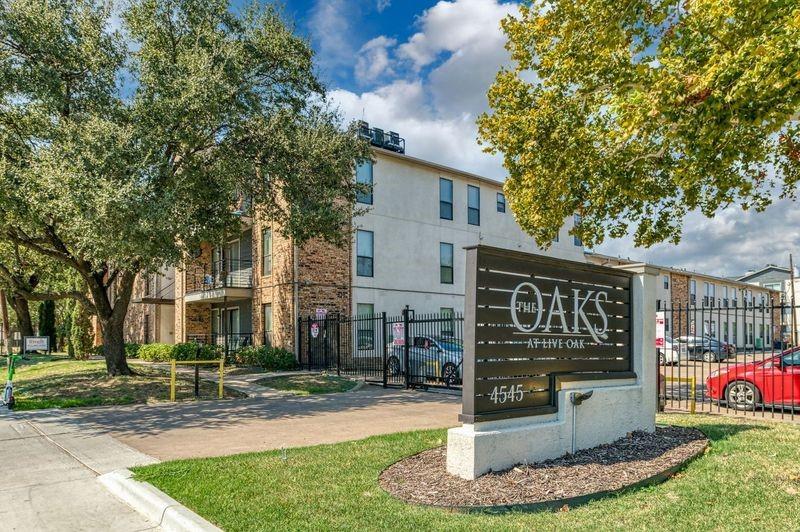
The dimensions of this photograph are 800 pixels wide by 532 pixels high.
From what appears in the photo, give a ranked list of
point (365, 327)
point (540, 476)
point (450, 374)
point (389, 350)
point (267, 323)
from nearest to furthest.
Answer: point (540, 476) → point (450, 374) → point (389, 350) → point (365, 327) → point (267, 323)

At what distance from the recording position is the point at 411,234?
24.6m

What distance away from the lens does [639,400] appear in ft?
24.6

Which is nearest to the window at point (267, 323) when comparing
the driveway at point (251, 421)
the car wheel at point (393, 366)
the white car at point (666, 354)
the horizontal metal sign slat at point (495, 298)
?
the car wheel at point (393, 366)

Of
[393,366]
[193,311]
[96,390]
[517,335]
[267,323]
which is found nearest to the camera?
[517,335]

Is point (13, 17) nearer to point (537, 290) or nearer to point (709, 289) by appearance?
point (537, 290)

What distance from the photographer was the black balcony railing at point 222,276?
81.0 feet

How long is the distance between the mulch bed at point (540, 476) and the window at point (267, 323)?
16.7 metres

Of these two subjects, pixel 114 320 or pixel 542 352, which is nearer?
pixel 542 352

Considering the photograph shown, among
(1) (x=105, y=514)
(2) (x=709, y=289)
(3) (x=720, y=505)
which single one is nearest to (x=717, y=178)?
(3) (x=720, y=505)

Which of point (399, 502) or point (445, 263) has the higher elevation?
point (445, 263)

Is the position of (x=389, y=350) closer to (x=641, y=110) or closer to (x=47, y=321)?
(x=641, y=110)

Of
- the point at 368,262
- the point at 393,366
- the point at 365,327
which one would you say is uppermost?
the point at 368,262

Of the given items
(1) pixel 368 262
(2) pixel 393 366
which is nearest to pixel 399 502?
(2) pixel 393 366

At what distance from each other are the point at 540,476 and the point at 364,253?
17.9 metres
